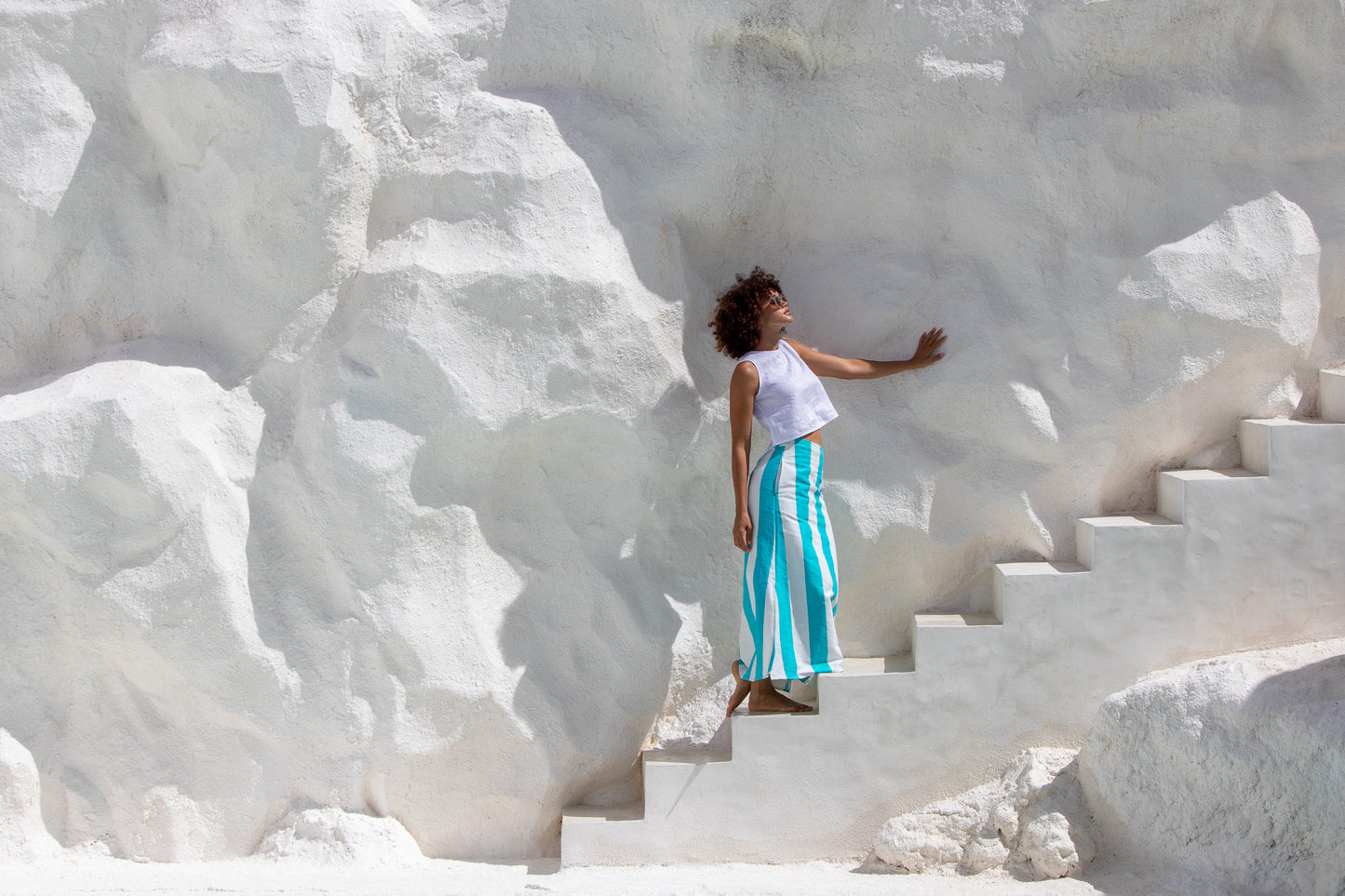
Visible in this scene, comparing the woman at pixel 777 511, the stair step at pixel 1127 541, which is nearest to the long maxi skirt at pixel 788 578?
→ the woman at pixel 777 511

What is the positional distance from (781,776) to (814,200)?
203 cm

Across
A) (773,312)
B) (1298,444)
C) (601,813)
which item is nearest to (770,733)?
(601,813)

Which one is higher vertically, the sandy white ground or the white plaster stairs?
the white plaster stairs

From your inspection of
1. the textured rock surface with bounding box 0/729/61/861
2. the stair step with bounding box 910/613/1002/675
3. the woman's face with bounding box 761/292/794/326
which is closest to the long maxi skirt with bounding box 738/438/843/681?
the stair step with bounding box 910/613/1002/675

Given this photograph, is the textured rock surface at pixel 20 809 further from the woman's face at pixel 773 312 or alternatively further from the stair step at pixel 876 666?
the woman's face at pixel 773 312

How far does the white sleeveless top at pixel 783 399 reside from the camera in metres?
3.70

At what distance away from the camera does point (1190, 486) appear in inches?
147

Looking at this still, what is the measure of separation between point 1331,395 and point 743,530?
209 centimetres

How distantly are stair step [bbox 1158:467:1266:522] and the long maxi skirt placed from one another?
46.9 inches

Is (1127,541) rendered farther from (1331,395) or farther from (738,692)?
(738,692)

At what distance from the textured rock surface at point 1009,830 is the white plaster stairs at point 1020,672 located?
0.07 m

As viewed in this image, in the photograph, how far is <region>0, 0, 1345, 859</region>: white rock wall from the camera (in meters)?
3.76

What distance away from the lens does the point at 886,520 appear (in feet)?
13.0

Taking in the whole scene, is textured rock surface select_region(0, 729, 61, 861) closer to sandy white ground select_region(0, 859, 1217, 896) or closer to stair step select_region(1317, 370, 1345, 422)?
sandy white ground select_region(0, 859, 1217, 896)
